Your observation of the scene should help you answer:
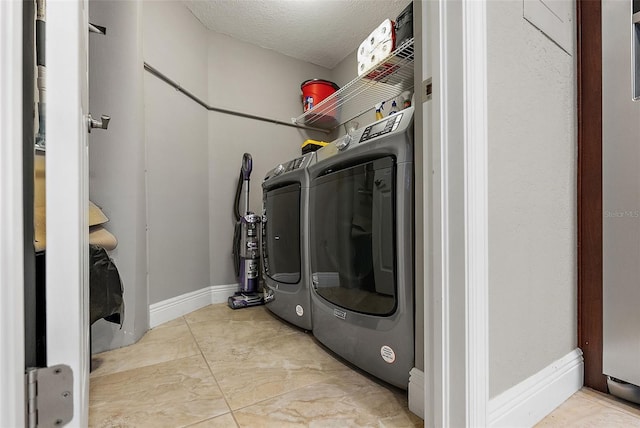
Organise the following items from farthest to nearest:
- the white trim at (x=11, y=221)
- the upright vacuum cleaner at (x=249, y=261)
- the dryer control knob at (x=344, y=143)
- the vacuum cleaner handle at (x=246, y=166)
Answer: the vacuum cleaner handle at (x=246, y=166), the upright vacuum cleaner at (x=249, y=261), the dryer control knob at (x=344, y=143), the white trim at (x=11, y=221)

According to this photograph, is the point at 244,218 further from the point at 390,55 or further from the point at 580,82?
the point at 580,82

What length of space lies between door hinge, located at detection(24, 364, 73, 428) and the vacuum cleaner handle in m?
1.81

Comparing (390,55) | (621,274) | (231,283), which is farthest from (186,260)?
(621,274)

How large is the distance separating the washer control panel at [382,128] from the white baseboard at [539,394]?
0.82 meters

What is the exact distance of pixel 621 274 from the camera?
882mm

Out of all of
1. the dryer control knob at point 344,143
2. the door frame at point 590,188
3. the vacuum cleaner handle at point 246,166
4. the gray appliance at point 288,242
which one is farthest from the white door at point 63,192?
the vacuum cleaner handle at point 246,166

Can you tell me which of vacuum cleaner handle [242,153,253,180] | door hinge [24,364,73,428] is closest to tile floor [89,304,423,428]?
door hinge [24,364,73,428]

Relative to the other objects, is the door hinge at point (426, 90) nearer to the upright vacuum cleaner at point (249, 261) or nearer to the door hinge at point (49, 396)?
the door hinge at point (49, 396)

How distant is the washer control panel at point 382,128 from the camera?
995mm

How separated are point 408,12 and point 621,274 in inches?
52.5

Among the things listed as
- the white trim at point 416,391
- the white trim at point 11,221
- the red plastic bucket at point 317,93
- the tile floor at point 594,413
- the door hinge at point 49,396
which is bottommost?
the tile floor at point 594,413

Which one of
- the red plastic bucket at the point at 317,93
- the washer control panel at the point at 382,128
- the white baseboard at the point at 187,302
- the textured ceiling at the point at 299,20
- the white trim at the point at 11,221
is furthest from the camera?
the red plastic bucket at the point at 317,93

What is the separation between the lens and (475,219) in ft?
2.16

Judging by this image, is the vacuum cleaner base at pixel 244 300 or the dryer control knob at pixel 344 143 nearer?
the dryer control knob at pixel 344 143
